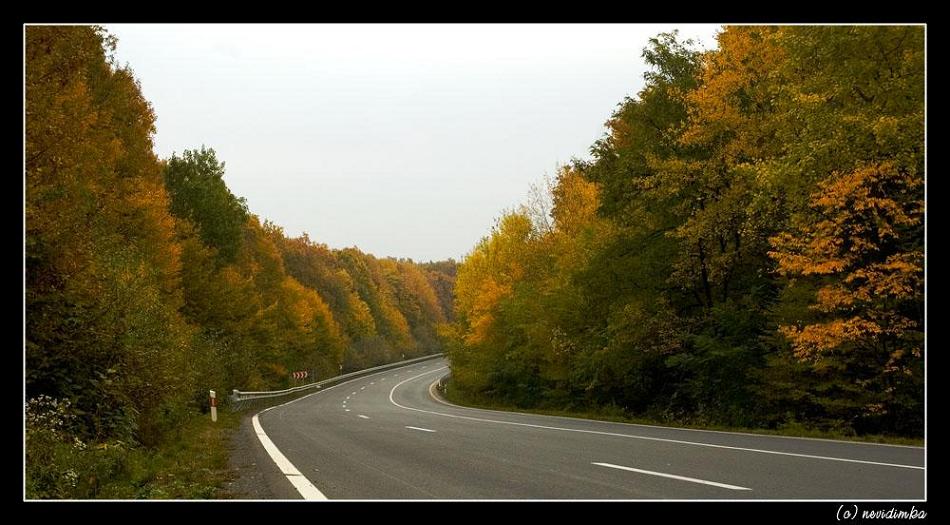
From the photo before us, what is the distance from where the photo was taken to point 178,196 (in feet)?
136

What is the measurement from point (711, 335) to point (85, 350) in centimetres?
1555

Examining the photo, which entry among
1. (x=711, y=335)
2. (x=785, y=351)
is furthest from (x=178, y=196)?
(x=785, y=351)

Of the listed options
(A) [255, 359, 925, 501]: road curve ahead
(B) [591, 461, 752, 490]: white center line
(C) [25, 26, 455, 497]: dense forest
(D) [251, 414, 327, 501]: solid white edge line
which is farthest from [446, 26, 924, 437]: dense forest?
(C) [25, 26, 455, 497]: dense forest

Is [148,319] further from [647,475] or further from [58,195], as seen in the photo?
[647,475]

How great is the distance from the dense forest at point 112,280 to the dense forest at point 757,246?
12696 mm

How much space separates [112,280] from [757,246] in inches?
644

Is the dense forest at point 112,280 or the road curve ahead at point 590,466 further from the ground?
the dense forest at point 112,280

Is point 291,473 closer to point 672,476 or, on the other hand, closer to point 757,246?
point 672,476

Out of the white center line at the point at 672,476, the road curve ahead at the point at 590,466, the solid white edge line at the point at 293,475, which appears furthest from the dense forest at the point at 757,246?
the solid white edge line at the point at 293,475

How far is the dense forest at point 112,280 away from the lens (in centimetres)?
1065

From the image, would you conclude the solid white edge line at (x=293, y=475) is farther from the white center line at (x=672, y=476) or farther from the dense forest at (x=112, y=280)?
the white center line at (x=672, y=476)

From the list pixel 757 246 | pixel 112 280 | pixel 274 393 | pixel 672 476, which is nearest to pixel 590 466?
pixel 672 476

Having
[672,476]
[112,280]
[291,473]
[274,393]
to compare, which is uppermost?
[112,280]

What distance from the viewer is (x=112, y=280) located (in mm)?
13391
